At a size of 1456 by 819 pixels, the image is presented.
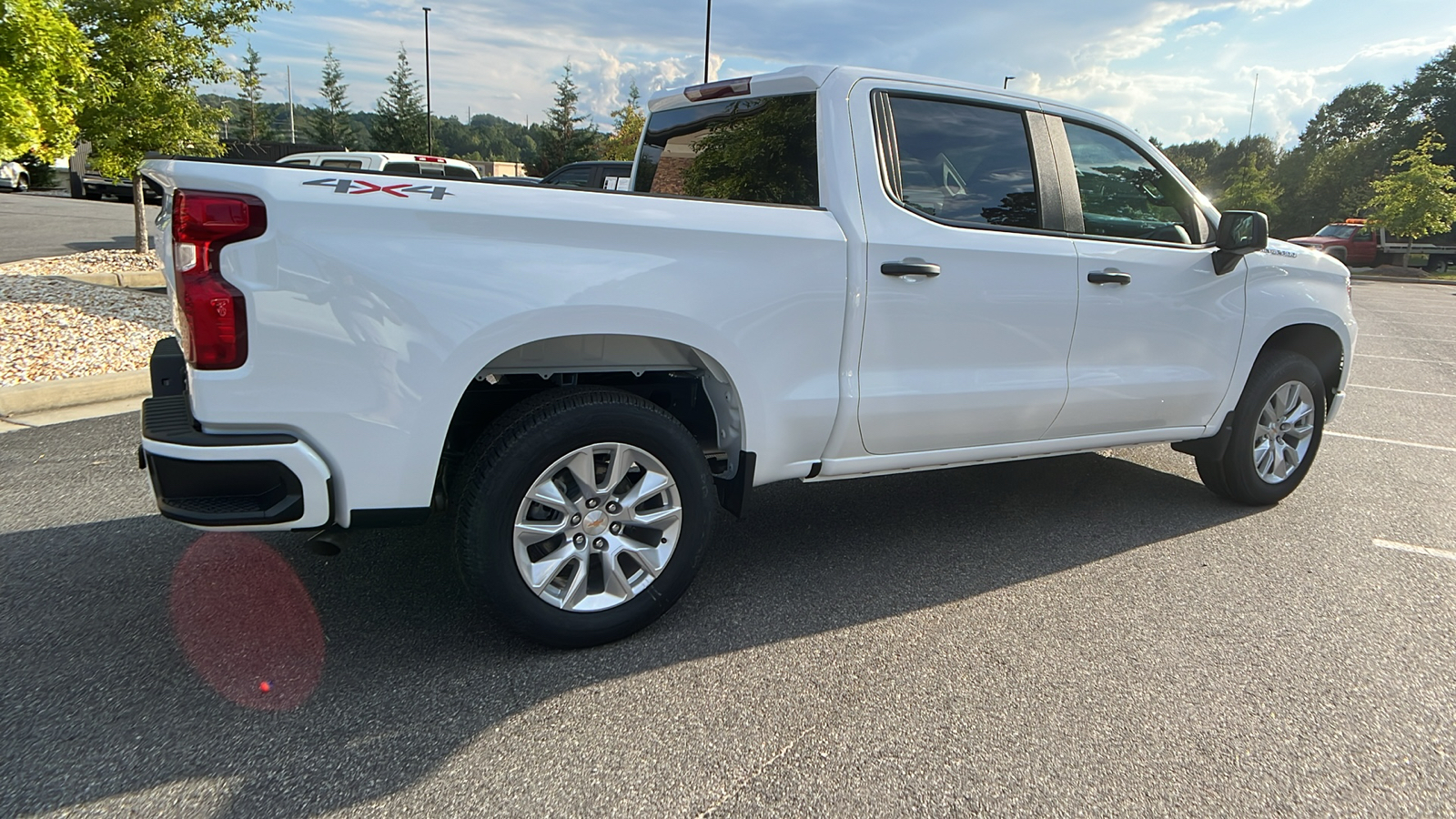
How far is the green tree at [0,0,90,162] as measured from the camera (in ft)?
19.2

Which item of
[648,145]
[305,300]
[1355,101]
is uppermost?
[1355,101]

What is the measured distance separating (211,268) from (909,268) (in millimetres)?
2231

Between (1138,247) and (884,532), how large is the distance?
67.8 inches

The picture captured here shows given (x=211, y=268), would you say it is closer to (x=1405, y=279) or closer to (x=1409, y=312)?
(x=1409, y=312)

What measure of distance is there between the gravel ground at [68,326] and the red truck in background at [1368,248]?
32.5 metres

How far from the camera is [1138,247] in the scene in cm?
401

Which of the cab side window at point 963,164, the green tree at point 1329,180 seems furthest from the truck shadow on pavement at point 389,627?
the green tree at point 1329,180

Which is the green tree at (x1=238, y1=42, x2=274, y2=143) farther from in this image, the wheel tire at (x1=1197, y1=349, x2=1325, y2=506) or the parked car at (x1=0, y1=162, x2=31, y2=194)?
the wheel tire at (x1=1197, y1=349, x2=1325, y2=506)

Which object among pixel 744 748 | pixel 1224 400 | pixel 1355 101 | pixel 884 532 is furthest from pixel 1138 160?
pixel 1355 101

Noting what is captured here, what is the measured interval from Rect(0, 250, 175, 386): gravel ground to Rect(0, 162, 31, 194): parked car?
2599cm

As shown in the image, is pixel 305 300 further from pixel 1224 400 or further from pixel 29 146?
pixel 29 146

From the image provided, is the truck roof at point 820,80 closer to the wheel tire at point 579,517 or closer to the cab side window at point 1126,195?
the cab side window at point 1126,195

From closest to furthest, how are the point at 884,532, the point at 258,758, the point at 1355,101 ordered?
A: the point at 258,758, the point at 884,532, the point at 1355,101

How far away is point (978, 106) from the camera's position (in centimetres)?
374
